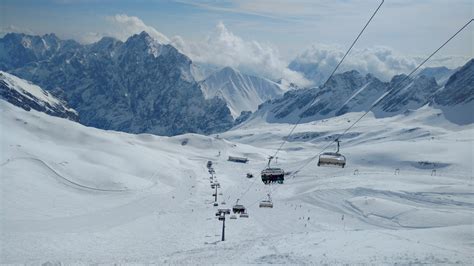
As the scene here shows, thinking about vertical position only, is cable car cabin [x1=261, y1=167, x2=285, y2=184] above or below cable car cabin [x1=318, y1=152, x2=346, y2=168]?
below

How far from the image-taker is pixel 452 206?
266ft

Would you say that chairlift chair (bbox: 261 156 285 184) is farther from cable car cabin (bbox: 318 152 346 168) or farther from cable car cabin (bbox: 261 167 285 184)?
cable car cabin (bbox: 318 152 346 168)

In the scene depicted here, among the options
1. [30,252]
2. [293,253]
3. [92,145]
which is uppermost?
[92,145]

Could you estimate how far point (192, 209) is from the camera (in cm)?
9012

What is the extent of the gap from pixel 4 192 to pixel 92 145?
6128 cm

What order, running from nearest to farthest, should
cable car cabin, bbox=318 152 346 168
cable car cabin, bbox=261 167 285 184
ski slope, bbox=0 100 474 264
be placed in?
ski slope, bbox=0 100 474 264
cable car cabin, bbox=318 152 346 168
cable car cabin, bbox=261 167 285 184

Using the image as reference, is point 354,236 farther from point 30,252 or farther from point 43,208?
point 43,208

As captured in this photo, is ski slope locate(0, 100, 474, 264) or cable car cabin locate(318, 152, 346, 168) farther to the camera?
cable car cabin locate(318, 152, 346, 168)

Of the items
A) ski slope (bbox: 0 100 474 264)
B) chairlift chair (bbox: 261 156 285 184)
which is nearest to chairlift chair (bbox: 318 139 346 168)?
ski slope (bbox: 0 100 474 264)

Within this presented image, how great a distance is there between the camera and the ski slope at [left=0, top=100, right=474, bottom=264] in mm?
43250

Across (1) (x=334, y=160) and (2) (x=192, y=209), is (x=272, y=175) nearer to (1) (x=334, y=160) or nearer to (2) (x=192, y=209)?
(1) (x=334, y=160)

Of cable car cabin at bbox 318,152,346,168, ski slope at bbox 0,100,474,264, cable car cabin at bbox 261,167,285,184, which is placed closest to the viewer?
ski slope at bbox 0,100,474,264

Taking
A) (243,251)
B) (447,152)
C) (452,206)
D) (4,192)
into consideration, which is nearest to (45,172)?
(4,192)

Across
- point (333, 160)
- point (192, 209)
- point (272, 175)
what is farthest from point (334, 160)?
point (192, 209)
